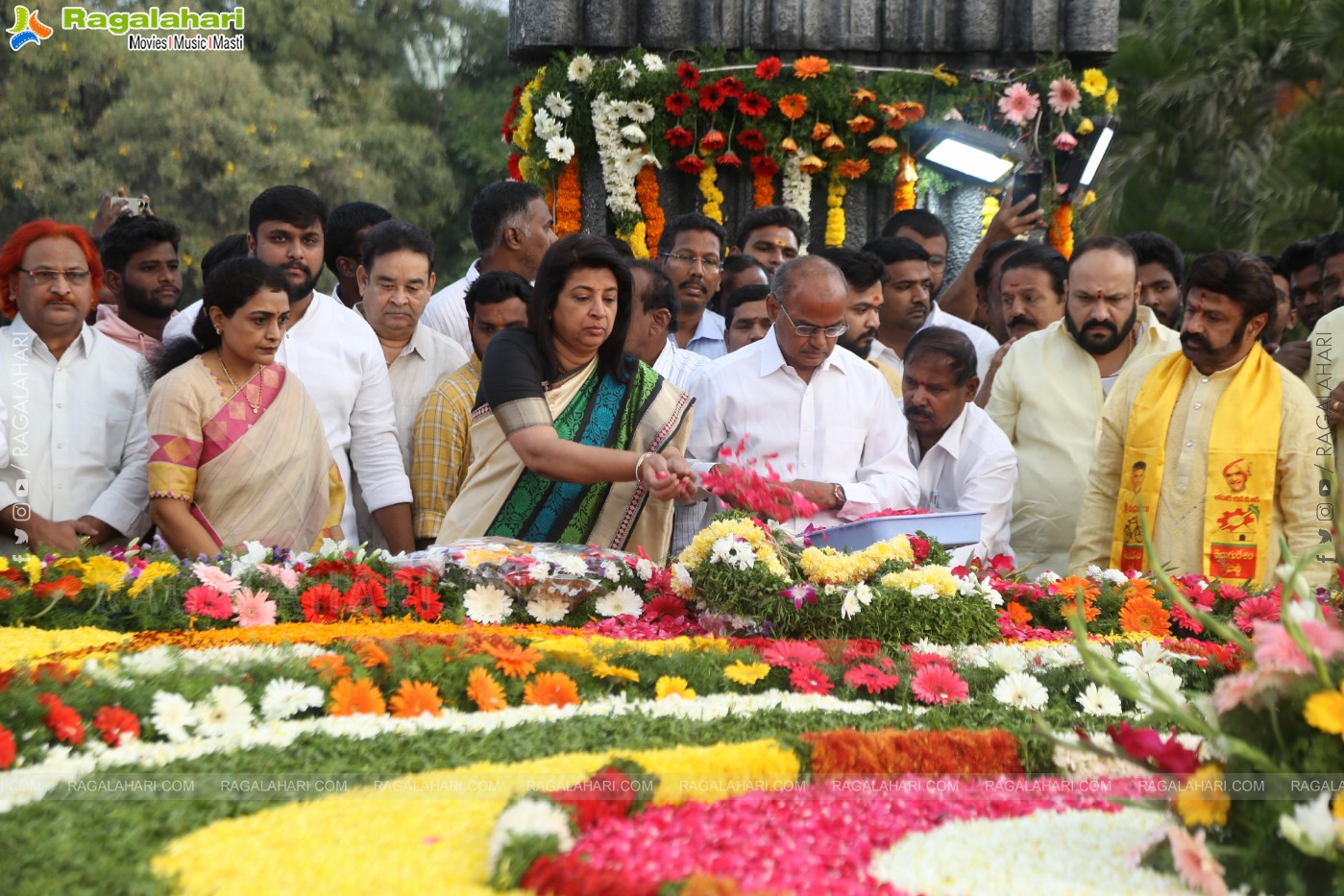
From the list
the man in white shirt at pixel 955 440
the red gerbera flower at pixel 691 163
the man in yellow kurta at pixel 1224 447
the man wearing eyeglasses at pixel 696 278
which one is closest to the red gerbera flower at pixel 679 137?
the red gerbera flower at pixel 691 163

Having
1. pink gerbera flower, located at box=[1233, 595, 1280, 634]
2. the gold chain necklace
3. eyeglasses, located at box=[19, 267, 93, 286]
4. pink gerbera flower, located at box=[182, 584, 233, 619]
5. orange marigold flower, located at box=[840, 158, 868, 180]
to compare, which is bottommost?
pink gerbera flower, located at box=[1233, 595, 1280, 634]

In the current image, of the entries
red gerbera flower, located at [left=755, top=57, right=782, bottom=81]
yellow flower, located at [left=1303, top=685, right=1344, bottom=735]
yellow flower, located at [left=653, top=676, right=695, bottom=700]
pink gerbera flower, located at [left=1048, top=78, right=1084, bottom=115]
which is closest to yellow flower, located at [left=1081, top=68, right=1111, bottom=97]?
pink gerbera flower, located at [left=1048, top=78, right=1084, bottom=115]

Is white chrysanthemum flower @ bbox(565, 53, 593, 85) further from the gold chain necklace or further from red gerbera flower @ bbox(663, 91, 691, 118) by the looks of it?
the gold chain necklace

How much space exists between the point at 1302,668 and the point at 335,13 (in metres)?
24.7

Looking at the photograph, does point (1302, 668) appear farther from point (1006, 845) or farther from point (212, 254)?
point (212, 254)

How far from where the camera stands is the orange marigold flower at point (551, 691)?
3.37 metres

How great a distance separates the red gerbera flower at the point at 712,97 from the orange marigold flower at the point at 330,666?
5818 millimetres

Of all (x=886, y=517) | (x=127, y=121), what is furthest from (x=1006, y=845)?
(x=127, y=121)

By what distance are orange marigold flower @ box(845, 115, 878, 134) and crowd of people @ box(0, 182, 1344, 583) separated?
2.41 meters

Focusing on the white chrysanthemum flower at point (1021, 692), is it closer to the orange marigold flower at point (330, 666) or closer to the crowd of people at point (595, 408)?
the crowd of people at point (595, 408)

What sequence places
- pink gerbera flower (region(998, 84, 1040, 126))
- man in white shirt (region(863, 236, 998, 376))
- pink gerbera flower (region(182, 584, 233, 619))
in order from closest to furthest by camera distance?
pink gerbera flower (region(182, 584, 233, 619)) → man in white shirt (region(863, 236, 998, 376)) → pink gerbera flower (region(998, 84, 1040, 126))

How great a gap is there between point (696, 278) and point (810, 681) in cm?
361

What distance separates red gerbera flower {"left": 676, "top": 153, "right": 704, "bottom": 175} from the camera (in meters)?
8.55

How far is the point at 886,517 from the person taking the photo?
171 inches
